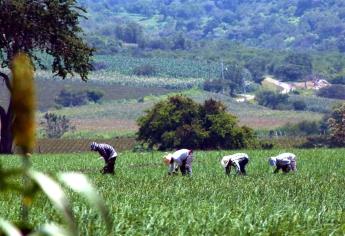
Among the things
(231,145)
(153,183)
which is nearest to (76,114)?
(231,145)

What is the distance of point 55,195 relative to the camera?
1.88 m

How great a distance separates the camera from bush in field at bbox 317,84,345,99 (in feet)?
600

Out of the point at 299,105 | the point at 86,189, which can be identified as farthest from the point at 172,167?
the point at 299,105

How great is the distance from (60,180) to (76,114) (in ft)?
508

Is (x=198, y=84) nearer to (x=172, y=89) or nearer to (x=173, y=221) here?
(x=172, y=89)

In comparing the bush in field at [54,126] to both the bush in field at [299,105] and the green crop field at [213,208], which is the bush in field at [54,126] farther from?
the green crop field at [213,208]

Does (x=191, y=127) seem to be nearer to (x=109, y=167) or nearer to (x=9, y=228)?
(x=109, y=167)

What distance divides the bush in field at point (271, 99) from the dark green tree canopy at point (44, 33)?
4960 inches

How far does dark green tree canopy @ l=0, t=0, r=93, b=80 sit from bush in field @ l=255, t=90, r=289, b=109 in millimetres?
125994

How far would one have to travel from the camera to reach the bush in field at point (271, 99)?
6763 inches

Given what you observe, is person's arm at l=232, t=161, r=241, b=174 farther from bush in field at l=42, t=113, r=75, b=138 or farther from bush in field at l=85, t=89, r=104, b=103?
bush in field at l=85, t=89, r=104, b=103

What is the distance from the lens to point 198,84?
190375 millimetres

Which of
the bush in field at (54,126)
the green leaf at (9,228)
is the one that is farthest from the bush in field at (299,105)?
the green leaf at (9,228)

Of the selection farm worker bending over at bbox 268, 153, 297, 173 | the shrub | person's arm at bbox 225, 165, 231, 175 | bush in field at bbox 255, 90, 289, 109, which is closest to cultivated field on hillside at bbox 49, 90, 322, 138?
the shrub
